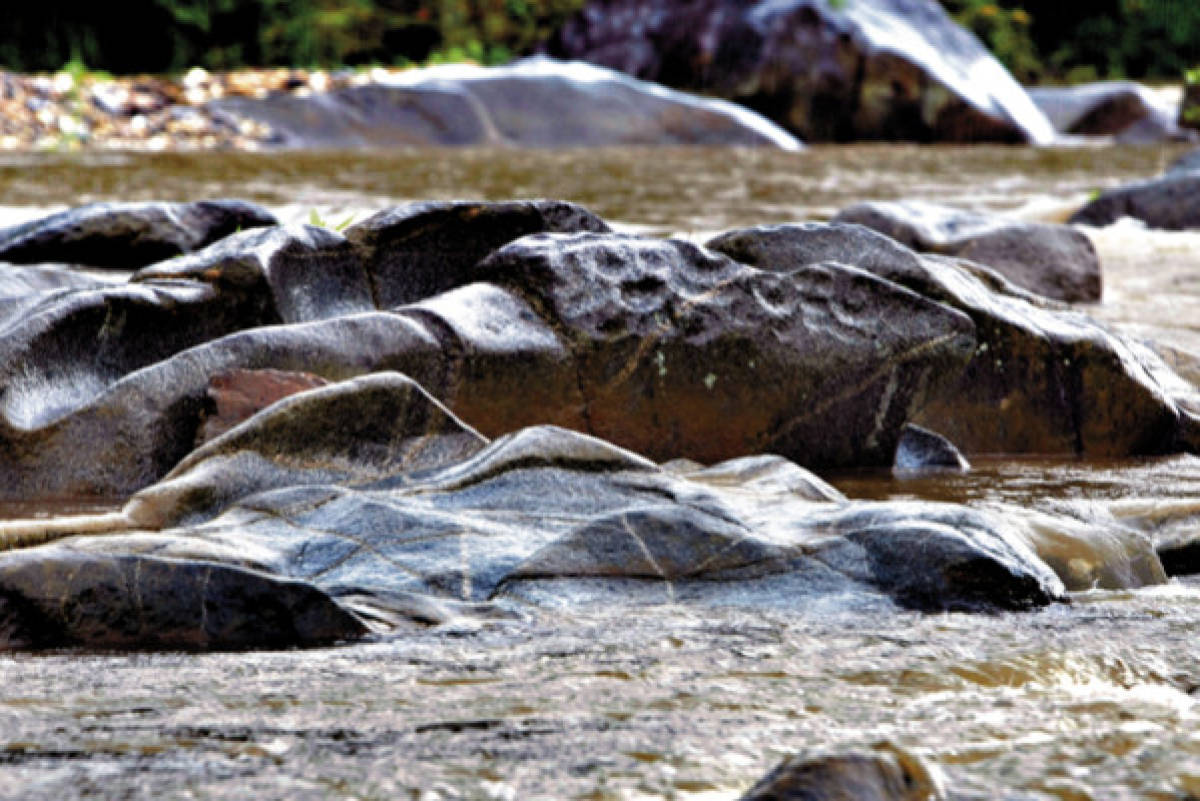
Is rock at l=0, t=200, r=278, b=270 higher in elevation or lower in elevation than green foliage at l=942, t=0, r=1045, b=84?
lower

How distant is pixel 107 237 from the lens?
18.7 ft

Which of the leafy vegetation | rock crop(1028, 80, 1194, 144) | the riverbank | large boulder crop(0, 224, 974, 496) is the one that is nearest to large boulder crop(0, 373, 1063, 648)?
large boulder crop(0, 224, 974, 496)

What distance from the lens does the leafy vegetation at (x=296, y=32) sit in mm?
23391

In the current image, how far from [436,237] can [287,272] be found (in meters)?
0.47

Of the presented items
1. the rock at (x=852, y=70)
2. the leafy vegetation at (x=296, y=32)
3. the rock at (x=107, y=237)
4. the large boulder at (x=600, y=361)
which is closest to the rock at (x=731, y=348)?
the large boulder at (x=600, y=361)

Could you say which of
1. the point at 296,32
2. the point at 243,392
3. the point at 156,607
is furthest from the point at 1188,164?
the point at 296,32

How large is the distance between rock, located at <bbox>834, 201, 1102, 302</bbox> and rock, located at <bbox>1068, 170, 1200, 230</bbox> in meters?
3.06

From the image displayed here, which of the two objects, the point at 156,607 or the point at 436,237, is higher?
the point at 436,237

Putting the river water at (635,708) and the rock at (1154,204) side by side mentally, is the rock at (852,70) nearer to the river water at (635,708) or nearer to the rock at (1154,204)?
the rock at (1154,204)

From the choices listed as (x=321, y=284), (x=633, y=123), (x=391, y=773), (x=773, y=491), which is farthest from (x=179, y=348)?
(x=633, y=123)

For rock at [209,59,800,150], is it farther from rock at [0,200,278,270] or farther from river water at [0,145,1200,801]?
river water at [0,145,1200,801]

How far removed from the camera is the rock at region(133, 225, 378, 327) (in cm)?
404

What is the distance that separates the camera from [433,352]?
12.1ft

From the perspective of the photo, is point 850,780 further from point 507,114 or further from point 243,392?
point 507,114
